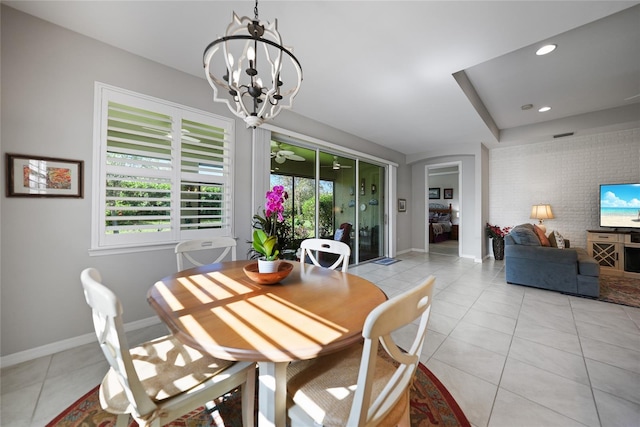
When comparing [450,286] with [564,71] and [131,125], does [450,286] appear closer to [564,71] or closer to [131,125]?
[564,71]

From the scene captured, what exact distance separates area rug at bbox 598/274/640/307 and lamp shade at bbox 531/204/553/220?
1.28 m

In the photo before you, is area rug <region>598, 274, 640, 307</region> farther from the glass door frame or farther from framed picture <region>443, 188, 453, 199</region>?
framed picture <region>443, 188, 453, 199</region>

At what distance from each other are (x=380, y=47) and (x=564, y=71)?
8.52 ft

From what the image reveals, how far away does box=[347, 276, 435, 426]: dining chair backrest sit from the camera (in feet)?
1.98

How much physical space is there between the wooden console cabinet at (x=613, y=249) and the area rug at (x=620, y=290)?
0.19 meters

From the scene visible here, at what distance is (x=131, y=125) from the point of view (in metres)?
2.21

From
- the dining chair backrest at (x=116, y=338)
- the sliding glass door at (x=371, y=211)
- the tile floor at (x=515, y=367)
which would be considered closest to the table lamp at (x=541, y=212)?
the tile floor at (x=515, y=367)

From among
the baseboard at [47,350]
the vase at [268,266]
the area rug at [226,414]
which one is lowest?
the area rug at [226,414]

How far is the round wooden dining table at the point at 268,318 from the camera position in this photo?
2.50ft

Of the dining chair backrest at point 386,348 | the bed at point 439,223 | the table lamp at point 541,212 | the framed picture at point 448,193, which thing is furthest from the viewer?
the framed picture at point 448,193

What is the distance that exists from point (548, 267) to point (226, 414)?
4.21 metres

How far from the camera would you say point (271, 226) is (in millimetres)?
1371

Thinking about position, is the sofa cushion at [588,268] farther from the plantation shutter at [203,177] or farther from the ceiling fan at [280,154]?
the plantation shutter at [203,177]

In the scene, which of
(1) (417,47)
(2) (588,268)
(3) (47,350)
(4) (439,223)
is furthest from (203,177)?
(4) (439,223)
